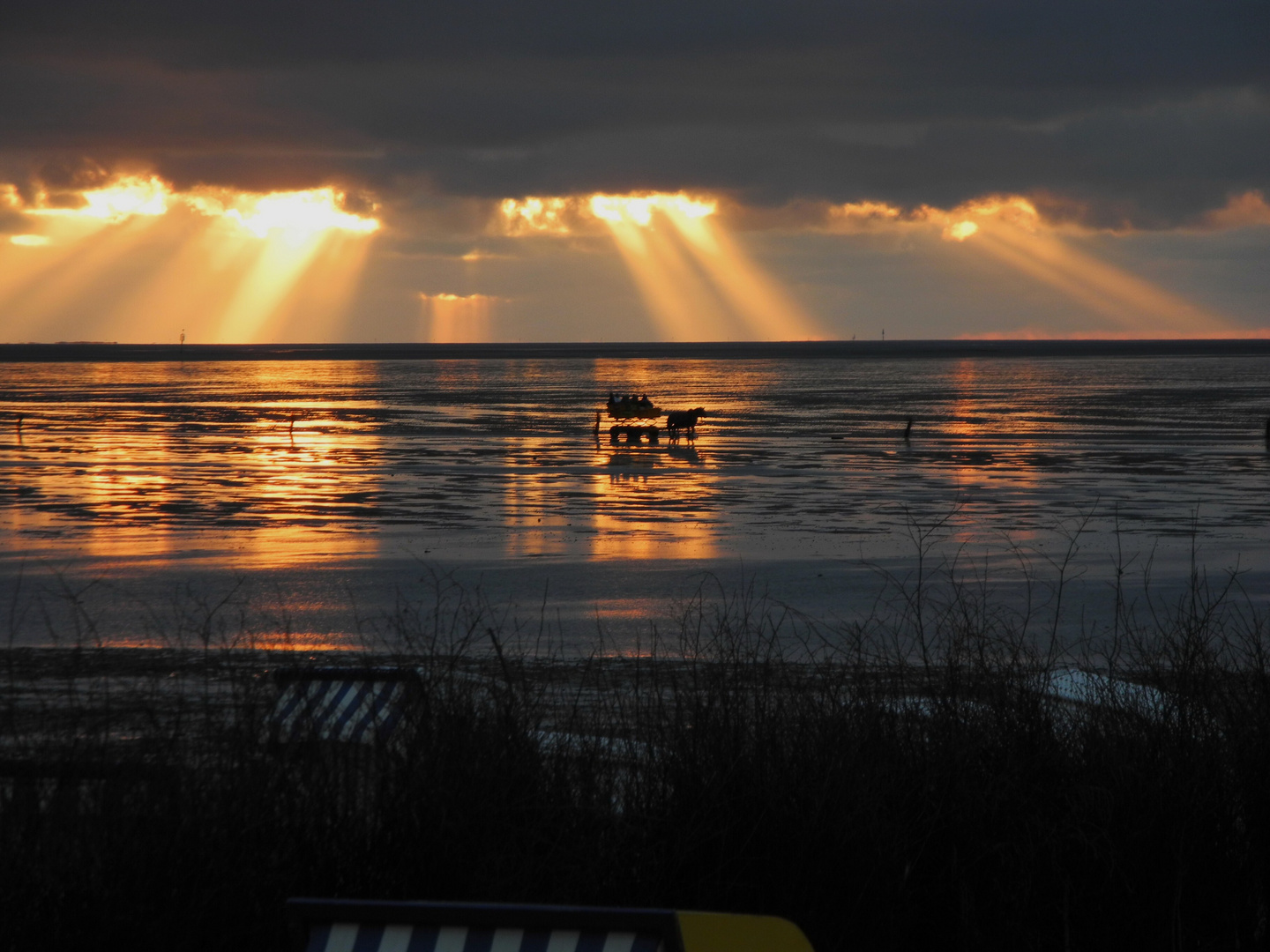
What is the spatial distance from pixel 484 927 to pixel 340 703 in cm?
416

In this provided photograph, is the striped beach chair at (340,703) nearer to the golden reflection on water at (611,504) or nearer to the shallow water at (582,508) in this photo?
the shallow water at (582,508)

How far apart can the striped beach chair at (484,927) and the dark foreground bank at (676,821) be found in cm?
186

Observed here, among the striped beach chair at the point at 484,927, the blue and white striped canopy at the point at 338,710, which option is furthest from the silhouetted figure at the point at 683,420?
the striped beach chair at the point at 484,927

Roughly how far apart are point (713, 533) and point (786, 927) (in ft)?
63.2

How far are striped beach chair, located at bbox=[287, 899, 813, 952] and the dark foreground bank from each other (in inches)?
73.1

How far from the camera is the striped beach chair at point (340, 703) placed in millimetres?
6625

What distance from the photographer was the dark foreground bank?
18.5 feet

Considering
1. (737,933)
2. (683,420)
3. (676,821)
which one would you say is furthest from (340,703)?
(683,420)

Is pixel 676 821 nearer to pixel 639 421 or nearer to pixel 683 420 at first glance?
pixel 683 420

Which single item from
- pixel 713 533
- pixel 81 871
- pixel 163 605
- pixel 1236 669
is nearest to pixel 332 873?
pixel 81 871

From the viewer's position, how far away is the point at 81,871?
549cm

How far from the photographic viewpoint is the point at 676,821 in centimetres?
629

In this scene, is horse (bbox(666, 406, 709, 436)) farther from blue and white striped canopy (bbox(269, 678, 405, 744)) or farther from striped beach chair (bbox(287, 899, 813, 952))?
striped beach chair (bbox(287, 899, 813, 952))

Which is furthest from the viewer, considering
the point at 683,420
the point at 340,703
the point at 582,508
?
the point at 683,420
